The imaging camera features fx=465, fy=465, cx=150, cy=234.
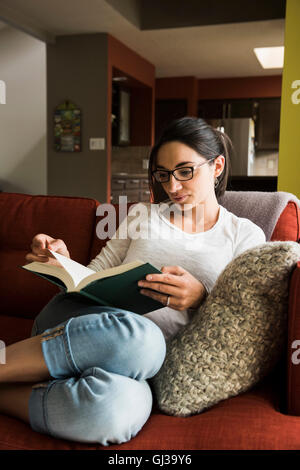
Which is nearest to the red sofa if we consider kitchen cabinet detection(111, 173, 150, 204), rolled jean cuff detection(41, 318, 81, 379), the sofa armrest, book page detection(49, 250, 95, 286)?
the sofa armrest

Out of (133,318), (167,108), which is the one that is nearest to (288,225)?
(133,318)

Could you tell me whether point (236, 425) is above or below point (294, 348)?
below

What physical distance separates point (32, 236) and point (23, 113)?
16.7 feet

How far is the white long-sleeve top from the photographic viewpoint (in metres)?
1.29

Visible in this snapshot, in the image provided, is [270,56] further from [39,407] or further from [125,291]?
[39,407]

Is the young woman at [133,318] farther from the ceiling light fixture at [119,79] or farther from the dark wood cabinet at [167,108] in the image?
the dark wood cabinet at [167,108]

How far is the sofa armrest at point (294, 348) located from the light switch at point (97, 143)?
4.44m

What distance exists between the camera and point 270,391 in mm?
1126

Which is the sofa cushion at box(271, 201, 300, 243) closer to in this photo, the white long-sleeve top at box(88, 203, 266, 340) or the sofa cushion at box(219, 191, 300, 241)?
the sofa cushion at box(219, 191, 300, 241)

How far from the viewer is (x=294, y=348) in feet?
3.24

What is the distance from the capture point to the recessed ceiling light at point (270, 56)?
18.0ft

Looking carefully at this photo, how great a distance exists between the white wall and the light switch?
1.28 meters
